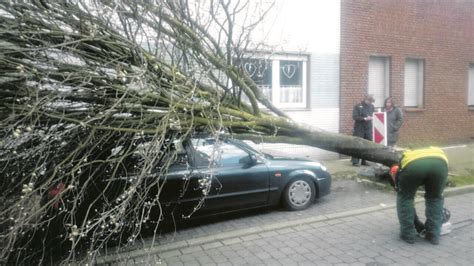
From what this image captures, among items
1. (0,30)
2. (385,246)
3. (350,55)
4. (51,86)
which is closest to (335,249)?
(385,246)

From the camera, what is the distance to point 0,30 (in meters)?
3.51

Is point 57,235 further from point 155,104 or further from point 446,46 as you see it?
point 446,46

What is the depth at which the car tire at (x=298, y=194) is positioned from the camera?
627cm

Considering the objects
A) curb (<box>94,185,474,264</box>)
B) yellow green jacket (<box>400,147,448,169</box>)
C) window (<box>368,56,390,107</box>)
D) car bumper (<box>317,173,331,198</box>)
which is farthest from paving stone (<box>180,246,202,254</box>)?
window (<box>368,56,390,107</box>)

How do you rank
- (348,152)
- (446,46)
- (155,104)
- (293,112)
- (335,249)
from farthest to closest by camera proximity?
(446,46), (293,112), (348,152), (335,249), (155,104)

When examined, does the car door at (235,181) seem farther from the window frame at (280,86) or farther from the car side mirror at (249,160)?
the window frame at (280,86)

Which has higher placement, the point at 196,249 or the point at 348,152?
the point at 348,152

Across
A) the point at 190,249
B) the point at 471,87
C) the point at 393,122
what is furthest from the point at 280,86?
the point at 471,87

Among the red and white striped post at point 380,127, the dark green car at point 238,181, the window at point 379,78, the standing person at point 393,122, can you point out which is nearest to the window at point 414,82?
the window at point 379,78

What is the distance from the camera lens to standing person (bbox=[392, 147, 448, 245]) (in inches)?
184

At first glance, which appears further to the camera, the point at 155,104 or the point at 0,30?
the point at 155,104

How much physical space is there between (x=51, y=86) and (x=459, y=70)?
44.8 ft

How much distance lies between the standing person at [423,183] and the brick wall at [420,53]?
662 centimetres

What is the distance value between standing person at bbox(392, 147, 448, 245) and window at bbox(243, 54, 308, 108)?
19.9ft
